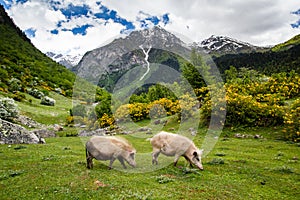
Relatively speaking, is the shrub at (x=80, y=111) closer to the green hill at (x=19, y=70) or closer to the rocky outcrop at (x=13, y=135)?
the green hill at (x=19, y=70)

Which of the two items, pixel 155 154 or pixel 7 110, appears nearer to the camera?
pixel 155 154

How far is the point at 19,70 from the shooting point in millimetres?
93438

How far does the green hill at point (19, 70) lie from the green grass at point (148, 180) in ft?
184

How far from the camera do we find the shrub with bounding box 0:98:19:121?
33875mm

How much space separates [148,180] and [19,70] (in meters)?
97.2

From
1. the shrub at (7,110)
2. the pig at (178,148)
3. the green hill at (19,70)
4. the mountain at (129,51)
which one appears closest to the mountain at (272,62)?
the mountain at (129,51)

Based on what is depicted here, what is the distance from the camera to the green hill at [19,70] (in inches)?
2920

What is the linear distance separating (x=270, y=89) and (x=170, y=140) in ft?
98.3

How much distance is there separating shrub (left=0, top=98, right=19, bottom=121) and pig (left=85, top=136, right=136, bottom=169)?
1024 inches

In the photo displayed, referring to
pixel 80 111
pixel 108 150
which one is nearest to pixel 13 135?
pixel 108 150

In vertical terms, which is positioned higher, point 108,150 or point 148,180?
point 108,150

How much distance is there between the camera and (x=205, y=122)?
33625 millimetres

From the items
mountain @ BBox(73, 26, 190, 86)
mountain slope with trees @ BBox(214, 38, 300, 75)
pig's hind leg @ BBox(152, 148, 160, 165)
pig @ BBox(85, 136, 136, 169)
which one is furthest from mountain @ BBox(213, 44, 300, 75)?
pig @ BBox(85, 136, 136, 169)

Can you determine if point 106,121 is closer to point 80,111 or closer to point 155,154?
point 80,111
